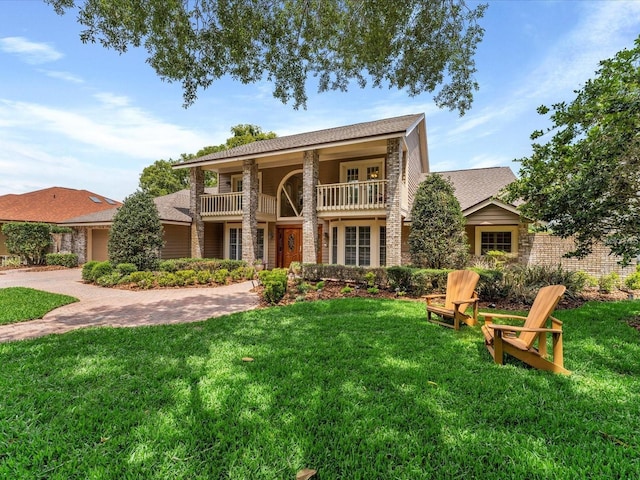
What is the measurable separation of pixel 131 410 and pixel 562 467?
3513 millimetres

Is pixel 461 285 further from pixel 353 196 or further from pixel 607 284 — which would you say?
pixel 353 196

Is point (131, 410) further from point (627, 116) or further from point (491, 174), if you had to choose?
point (491, 174)

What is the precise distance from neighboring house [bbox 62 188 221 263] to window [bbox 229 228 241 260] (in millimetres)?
1309

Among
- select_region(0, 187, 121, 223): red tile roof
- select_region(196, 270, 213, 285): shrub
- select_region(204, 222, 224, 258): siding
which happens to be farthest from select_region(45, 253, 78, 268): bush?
select_region(196, 270, 213, 285): shrub

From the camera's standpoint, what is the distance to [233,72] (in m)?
6.99

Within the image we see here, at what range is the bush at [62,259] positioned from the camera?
724 inches

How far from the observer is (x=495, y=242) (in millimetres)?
A: 13820

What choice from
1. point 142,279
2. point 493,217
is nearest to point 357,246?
point 493,217

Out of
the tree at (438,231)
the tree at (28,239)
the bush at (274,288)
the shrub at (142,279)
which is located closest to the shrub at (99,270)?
the shrub at (142,279)

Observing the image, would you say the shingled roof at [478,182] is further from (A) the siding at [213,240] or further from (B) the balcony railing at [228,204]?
(A) the siding at [213,240]

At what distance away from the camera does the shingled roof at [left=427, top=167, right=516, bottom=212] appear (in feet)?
50.9

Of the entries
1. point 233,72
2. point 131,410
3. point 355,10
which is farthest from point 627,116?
point 131,410

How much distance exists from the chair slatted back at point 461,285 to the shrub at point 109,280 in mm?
11517

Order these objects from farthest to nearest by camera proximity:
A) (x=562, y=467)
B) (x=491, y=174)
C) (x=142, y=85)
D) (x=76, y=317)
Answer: (x=491, y=174), (x=142, y=85), (x=76, y=317), (x=562, y=467)
